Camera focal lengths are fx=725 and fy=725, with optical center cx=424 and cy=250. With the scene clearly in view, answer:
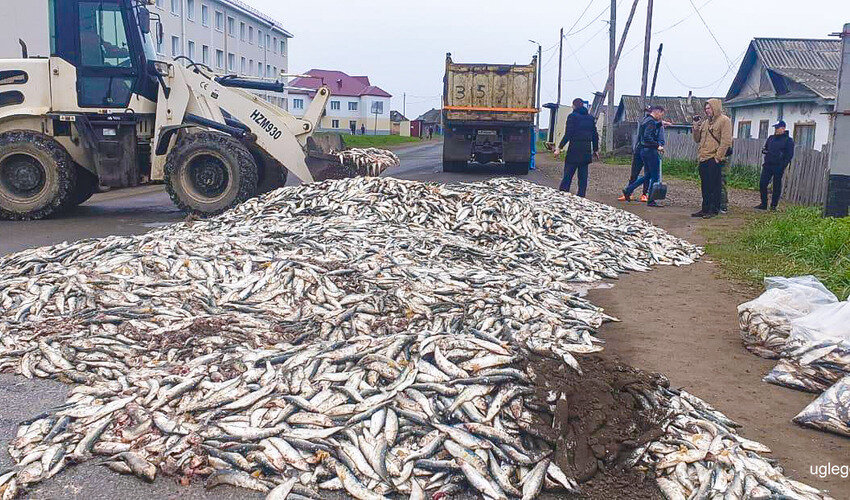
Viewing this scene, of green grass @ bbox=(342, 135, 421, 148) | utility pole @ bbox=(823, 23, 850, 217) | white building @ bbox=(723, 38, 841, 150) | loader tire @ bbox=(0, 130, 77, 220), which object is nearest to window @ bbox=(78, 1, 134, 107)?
loader tire @ bbox=(0, 130, 77, 220)

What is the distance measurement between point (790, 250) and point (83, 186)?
1301 centimetres

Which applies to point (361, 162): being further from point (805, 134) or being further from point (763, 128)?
point (763, 128)

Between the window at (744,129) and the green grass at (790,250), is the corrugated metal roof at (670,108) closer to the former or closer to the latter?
the window at (744,129)

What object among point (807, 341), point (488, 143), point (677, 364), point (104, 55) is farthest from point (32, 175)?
point (488, 143)

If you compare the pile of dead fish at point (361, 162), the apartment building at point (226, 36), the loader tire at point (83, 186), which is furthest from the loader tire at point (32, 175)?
the apartment building at point (226, 36)

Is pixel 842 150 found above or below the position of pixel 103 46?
below

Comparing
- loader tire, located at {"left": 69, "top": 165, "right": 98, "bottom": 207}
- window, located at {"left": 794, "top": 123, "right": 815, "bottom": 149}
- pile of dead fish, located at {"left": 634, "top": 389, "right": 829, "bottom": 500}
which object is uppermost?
window, located at {"left": 794, "top": 123, "right": 815, "bottom": 149}

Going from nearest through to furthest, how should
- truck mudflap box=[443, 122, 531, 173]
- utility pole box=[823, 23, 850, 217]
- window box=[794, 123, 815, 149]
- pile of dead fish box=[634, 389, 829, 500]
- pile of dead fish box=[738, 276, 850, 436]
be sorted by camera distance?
pile of dead fish box=[634, 389, 829, 500] < pile of dead fish box=[738, 276, 850, 436] < utility pole box=[823, 23, 850, 217] < truck mudflap box=[443, 122, 531, 173] < window box=[794, 123, 815, 149]

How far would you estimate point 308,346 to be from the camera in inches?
228

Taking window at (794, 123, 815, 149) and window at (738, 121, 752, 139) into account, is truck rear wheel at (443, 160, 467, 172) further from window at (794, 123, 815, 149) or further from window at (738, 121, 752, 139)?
window at (738, 121, 752, 139)

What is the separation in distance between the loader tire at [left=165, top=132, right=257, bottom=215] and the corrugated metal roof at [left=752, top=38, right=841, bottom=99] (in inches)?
871

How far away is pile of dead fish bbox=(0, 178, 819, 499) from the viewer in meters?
4.27

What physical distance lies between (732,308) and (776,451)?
147 inches

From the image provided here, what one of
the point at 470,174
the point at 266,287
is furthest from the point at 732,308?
the point at 470,174
